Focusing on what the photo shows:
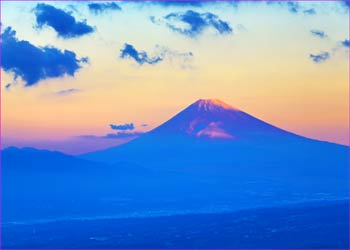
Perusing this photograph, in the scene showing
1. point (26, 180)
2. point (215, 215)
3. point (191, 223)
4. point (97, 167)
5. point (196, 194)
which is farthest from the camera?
point (97, 167)

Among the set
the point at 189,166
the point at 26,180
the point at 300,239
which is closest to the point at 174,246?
the point at 300,239

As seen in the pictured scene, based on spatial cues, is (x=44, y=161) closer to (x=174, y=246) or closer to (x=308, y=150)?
(x=308, y=150)

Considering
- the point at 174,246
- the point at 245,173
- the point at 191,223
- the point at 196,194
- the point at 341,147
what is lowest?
the point at 174,246

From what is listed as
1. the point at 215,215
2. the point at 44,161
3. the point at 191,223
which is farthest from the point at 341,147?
the point at 191,223

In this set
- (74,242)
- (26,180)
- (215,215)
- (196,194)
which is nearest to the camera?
(74,242)

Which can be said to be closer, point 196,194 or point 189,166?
point 196,194

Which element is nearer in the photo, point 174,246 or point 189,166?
point 174,246

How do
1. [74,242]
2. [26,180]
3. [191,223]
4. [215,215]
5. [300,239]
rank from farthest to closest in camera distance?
[26,180] < [215,215] < [191,223] < [74,242] < [300,239]

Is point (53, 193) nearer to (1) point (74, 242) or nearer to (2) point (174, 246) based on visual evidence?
(1) point (74, 242)

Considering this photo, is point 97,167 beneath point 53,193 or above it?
above
